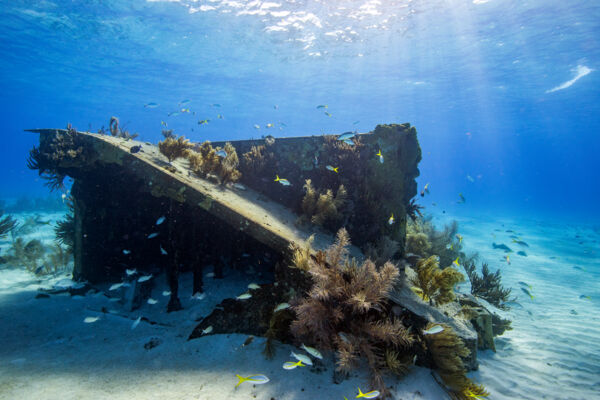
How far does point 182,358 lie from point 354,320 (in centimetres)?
263

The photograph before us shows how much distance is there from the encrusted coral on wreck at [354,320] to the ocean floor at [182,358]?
12.3 inches

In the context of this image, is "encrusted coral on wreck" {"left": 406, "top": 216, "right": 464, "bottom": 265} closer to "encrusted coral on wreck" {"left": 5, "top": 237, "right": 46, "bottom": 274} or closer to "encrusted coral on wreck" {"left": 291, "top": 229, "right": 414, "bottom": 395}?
"encrusted coral on wreck" {"left": 291, "top": 229, "right": 414, "bottom": 395}

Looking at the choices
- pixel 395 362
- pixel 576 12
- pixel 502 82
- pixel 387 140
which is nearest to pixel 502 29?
pixel 576 12

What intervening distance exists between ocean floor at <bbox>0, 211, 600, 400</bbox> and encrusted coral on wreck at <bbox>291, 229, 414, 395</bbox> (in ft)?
1.02

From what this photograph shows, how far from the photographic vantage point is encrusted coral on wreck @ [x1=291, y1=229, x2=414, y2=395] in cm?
341

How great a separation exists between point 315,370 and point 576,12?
28189 mm

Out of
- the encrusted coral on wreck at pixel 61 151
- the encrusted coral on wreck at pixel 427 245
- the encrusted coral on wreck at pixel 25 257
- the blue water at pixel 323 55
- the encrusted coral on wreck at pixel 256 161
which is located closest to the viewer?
the encrusted coral on wreck at pixel 61 151

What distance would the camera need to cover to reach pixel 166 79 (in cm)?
3544

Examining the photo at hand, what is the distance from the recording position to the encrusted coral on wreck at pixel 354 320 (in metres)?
3.41

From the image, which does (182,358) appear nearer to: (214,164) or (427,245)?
(214,164)

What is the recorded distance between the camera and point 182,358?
3861 millimetres

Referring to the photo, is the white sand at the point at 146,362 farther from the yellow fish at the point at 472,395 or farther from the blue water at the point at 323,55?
the blue water at the point at 323,55

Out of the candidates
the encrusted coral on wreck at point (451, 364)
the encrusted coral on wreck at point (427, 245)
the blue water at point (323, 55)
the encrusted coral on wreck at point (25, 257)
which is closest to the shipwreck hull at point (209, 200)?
the encrusted coral on wreck at point (451, 364)

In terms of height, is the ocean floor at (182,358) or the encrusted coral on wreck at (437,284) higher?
the encrusted coral on wreck at (437,284)
